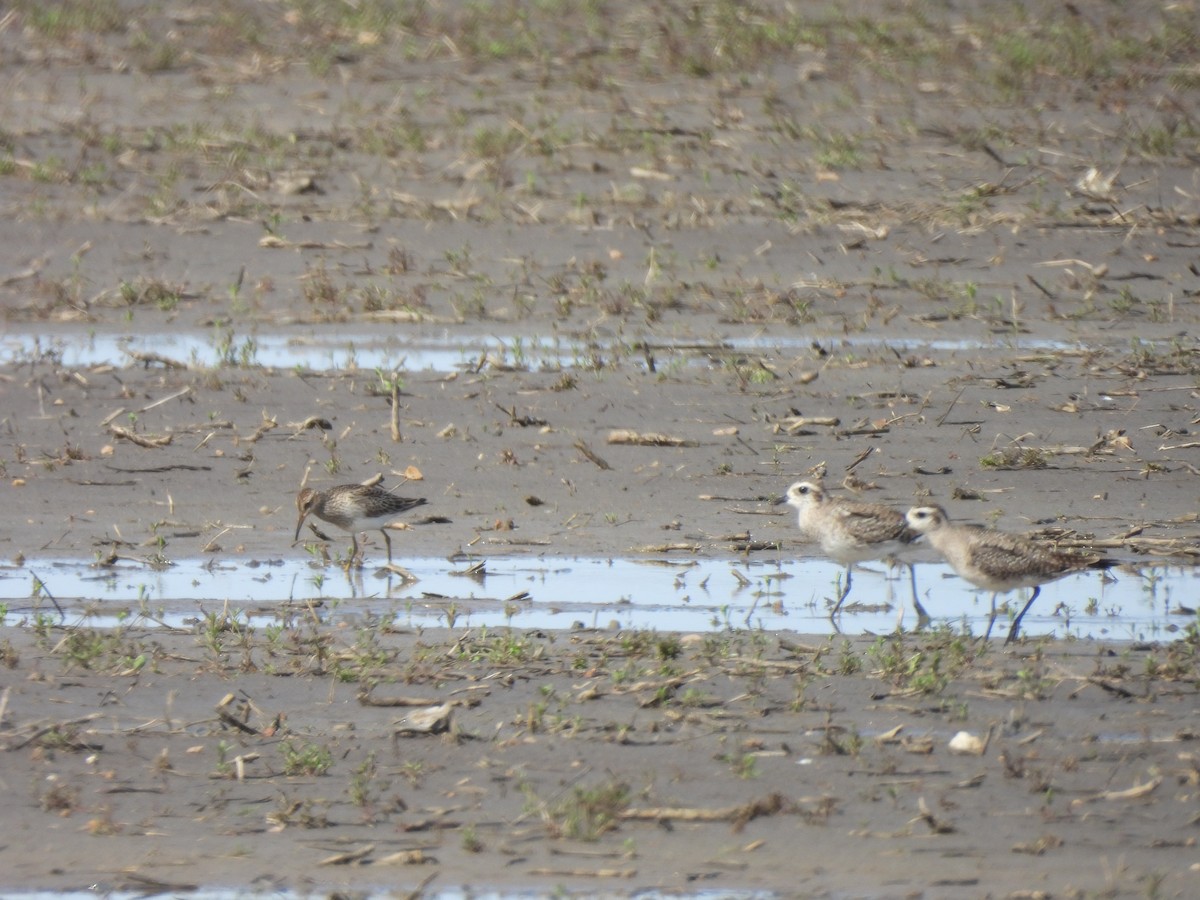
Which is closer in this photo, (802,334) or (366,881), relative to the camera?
(366,881)

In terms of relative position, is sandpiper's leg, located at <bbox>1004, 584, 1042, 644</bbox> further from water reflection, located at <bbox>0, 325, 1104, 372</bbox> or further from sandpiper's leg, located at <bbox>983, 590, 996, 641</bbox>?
water reflection, located at <bbox>0, 325, 1104, 372</bbox>

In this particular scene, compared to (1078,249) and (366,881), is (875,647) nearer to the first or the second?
(366,881)

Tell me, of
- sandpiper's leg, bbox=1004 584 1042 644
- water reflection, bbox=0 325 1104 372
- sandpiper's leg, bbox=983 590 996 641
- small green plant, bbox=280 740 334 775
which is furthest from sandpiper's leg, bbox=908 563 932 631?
water reflection, bbox=0 325 1104 372

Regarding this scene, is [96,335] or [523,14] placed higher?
[523,14]

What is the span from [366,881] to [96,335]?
31.1 ft

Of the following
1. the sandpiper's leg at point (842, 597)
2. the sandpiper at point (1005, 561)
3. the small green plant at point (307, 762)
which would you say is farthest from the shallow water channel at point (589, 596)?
the small green plant at point (307, 762)

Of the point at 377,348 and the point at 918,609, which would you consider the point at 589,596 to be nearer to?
A: the point at 918,609

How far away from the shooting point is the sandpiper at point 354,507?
10.3 m

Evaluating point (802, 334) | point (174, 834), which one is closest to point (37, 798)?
point (174, 834)

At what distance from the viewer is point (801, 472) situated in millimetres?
11508

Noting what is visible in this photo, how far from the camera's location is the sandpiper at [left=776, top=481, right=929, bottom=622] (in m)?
9.55

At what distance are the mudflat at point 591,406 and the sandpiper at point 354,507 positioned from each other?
22cm

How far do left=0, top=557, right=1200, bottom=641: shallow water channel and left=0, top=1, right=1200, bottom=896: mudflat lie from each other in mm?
143

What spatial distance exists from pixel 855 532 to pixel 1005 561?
84 cm
